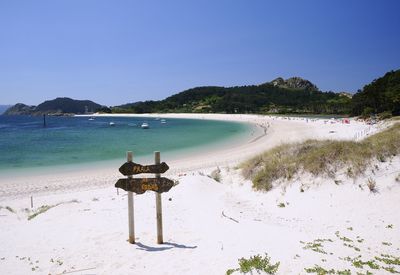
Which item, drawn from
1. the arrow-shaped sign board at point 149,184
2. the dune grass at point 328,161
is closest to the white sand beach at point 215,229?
the dune grass at point 328,161

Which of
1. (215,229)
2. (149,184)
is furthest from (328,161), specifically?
(149,184)

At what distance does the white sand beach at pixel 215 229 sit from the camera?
7.00m

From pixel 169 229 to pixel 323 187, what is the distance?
625cm

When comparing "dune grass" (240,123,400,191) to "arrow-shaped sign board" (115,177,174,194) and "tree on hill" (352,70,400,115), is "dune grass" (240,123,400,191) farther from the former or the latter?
"tree on hill" (352,70,400,115)

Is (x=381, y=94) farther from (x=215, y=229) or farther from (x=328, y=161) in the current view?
(x=215, y=229)

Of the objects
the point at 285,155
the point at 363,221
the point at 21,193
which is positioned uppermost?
the point at 285,155

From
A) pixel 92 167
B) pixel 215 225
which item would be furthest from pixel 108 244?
Answer: pixel 92 167

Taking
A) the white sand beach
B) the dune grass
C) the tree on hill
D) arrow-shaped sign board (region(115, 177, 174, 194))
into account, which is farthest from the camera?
the tree on hill

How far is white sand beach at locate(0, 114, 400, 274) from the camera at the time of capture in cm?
700

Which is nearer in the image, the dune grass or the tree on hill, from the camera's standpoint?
the dune grass

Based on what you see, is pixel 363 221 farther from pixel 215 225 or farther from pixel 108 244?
pixel 108 244

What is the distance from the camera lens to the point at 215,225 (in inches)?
377

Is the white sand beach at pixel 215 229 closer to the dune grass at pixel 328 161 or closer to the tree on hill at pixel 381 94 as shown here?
the dune grass at pixel 328 161

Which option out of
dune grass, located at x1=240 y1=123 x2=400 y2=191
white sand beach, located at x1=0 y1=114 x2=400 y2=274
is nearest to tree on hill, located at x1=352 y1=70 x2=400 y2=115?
dune grass, located at x1=240 y1=123 x2=400 y2=191
